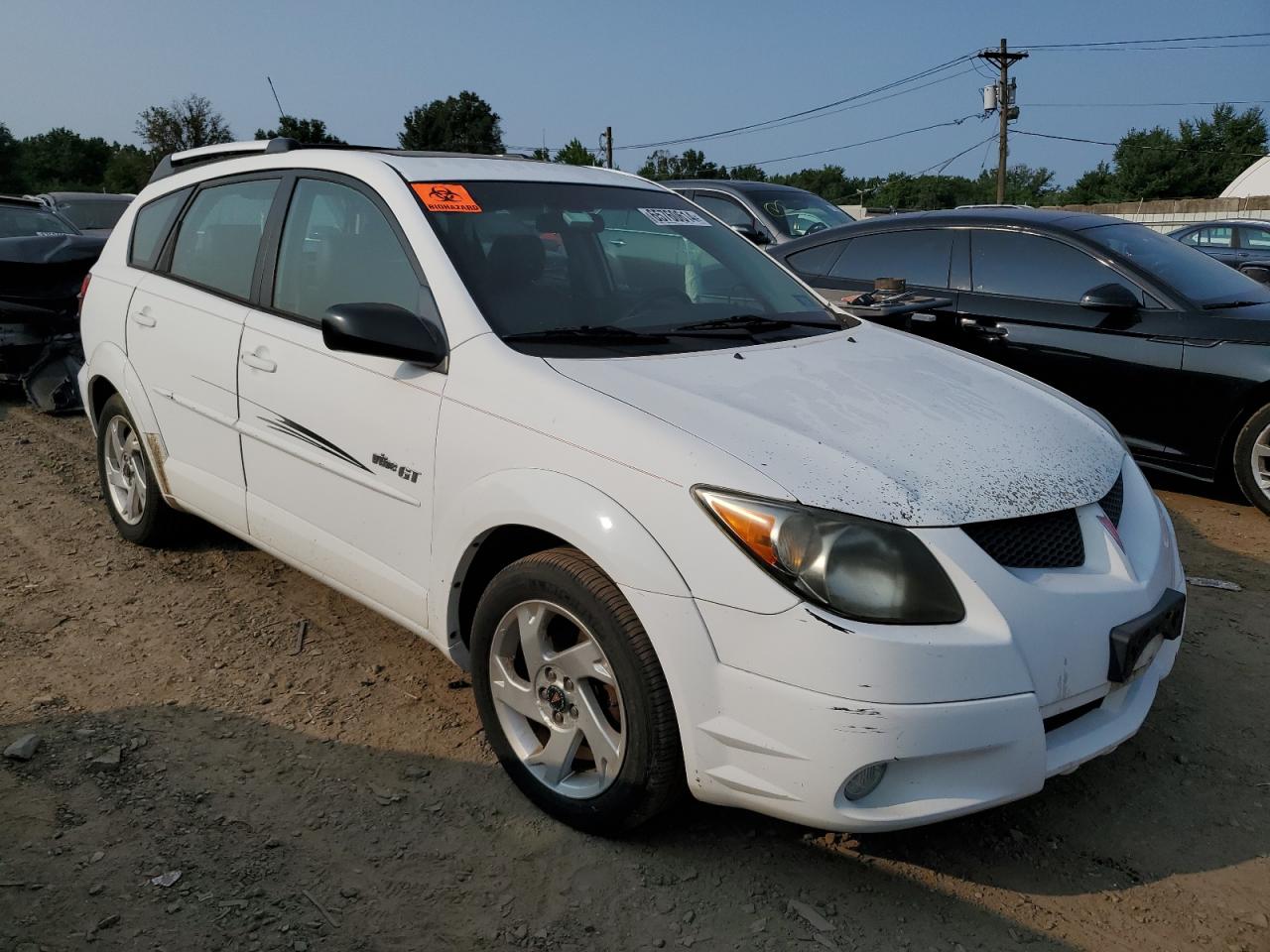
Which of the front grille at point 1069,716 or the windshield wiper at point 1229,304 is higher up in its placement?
the windshield wiper at point 1229,304

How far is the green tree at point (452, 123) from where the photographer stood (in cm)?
7231

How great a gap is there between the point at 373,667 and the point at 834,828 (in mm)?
1989

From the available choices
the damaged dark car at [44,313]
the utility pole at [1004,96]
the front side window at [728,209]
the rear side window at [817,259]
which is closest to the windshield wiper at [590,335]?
the rear side window at [817,259]

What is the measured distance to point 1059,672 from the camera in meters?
2.36

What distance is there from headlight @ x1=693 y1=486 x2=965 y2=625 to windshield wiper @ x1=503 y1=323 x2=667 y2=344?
949 millimetres

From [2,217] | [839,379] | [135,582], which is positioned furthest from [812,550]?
[2,217]

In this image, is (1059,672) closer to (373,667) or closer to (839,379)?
(839,379)

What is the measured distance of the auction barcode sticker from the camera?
3.87 m

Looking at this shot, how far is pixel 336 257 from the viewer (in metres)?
3.49

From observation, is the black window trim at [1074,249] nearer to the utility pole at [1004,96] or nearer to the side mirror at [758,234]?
the side mirror at [758,234]

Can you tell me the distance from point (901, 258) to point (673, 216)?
328 centimetres

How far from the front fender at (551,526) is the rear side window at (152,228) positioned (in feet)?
7.95

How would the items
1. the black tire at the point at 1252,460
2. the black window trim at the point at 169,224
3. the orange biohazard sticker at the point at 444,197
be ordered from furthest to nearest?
the black tire at the point at 1252,460 → the black window trim at the point at 169,224 → the orange biohazard sticker at the point at 444,197

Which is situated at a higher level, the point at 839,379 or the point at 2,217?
the point at 2,217
